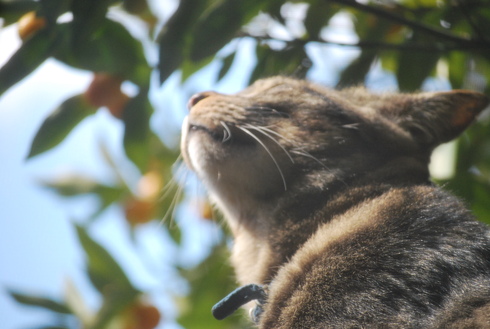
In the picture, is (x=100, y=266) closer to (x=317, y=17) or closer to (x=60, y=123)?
(x=60, y=123)

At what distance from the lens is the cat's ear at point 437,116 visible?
7.72 feet

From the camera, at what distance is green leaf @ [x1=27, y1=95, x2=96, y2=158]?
7.78 ft

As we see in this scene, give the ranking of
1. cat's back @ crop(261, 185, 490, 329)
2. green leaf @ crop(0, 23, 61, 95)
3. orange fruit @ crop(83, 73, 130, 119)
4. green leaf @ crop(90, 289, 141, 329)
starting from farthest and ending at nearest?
1. orange fruit @ crop(83, 73, 130, 119)
2. green leaf @ crop(90, 289, 141, 329)
3. green leaf @ crop(0, 23, 61, 95)
4. cat's back @ crop(261, 185, 490, 329)

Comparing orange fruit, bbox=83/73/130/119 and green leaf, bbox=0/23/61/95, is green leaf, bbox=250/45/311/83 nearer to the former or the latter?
orange fruit, bbox=83/73/130/119

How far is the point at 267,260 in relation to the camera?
224 cm

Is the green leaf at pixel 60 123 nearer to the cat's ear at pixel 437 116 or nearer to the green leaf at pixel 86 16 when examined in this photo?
the green leaf at pixel 86 16

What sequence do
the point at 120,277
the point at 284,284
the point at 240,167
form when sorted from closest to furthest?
1. the point at 284,284
2. the point at 240,167
3. the point at 120,277

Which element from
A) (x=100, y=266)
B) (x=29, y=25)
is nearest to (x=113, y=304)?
(x=100, y=266)

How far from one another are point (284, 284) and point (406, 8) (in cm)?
147

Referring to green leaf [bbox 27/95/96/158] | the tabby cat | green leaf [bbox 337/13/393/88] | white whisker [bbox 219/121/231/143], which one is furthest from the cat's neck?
green leaf [bbox 27/95/96/158]

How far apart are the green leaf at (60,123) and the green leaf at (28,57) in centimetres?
50

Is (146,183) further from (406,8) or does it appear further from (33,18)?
(406,8)

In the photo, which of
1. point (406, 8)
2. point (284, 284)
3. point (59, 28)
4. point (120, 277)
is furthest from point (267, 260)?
point (406, 8)

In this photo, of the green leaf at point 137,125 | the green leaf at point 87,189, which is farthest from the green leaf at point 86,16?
the green leaf at point 87,189
